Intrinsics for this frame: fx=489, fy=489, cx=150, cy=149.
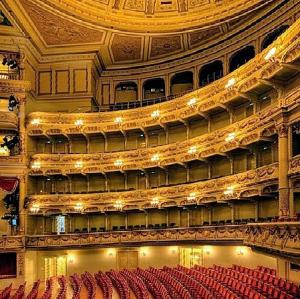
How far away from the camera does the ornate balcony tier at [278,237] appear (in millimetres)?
10562

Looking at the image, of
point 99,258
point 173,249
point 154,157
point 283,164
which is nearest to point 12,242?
point 99,258

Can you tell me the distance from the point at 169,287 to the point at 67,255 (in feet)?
44.0

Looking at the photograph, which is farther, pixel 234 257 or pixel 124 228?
pixel 124 228

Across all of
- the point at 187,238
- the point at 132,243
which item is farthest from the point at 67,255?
the point at 187,238

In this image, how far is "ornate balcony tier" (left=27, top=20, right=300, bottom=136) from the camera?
656 inches

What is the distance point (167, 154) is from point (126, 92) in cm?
757

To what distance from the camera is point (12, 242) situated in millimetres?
26297

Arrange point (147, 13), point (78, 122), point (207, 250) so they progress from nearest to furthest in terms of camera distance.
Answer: point (207, 250), point (147, 13), point (78, 122)

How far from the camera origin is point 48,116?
2883cm

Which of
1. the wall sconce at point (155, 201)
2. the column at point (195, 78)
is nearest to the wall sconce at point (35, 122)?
the wall sconce at point (155, 201)

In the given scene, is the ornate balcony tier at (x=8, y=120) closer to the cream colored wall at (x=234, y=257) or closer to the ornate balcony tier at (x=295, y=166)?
the cream colored wall at (x=234, y=257)

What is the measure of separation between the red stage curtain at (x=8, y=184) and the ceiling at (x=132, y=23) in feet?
27.1

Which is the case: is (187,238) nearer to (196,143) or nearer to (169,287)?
(196,143)

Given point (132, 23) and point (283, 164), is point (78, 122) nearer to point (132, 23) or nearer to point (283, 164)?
point (132, 23)
